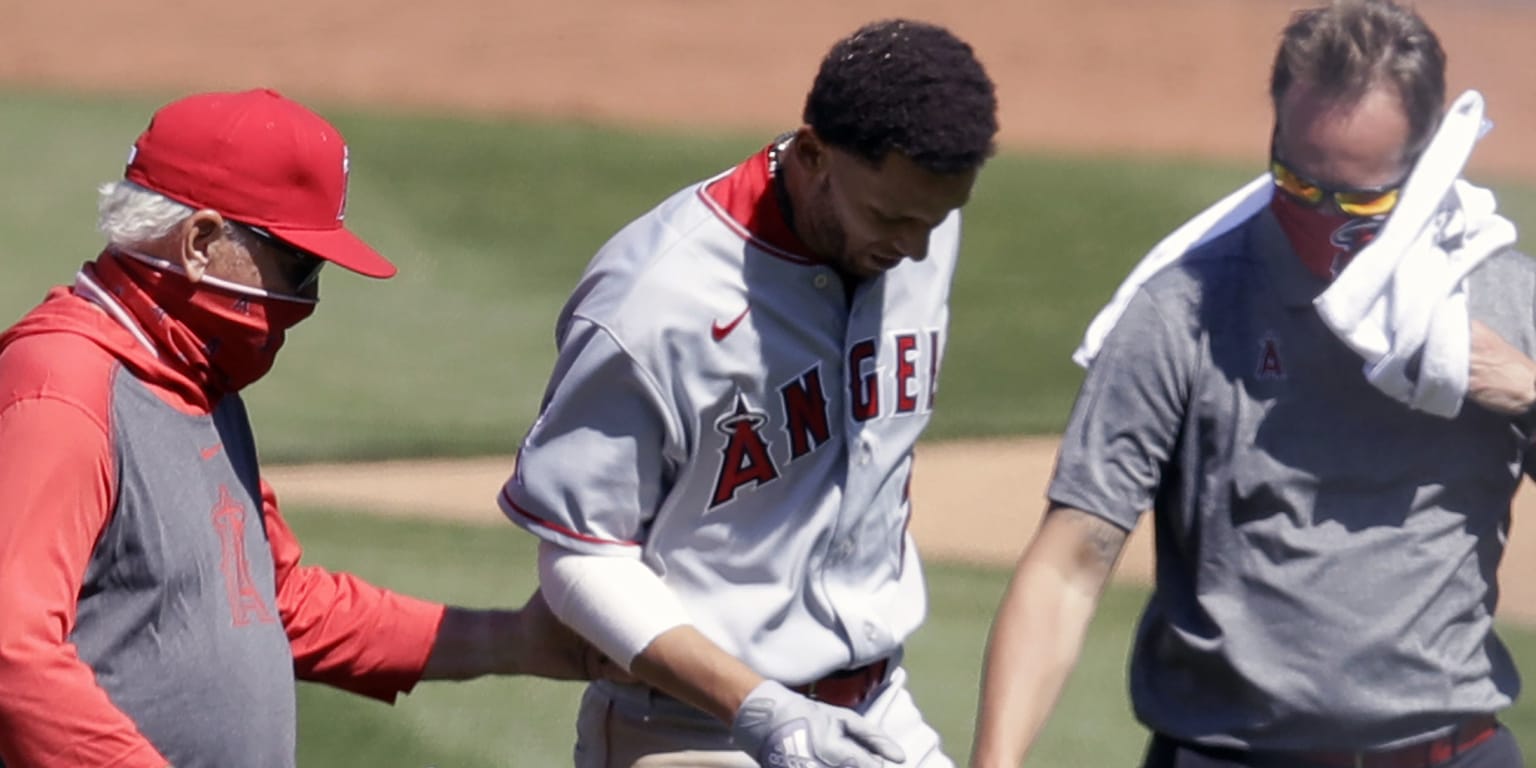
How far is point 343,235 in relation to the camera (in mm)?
3564


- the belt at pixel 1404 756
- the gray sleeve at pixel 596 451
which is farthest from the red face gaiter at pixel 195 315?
the belt at pixel 1404 756

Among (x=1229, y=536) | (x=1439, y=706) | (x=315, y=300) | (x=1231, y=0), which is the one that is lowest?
(x=1231, y=0)

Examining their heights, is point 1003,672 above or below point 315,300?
below

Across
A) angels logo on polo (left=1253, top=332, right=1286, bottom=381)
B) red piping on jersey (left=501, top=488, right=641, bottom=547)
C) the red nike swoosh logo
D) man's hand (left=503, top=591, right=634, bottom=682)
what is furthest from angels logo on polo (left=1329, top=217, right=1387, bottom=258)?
man's hand (left=503, top=591, right=634, bottom=682)

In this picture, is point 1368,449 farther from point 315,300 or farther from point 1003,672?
point 315,300

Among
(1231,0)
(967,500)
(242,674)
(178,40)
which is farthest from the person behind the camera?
(1231,0)

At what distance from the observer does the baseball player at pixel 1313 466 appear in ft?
11.4

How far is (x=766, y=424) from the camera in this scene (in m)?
3.63

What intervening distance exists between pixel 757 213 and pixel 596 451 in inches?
A: 19.4

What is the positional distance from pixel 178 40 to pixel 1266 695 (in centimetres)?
1511

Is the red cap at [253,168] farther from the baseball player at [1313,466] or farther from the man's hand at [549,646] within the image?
the baseball player at [1313,466]

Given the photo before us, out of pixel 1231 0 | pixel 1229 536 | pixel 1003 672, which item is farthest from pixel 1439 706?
pixel 1231 0

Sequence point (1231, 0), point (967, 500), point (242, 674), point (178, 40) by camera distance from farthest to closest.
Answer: point (1231, 0), point (178, 40), point (967, 500), point (242, 674)

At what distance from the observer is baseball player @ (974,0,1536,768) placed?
3475 millimetres
